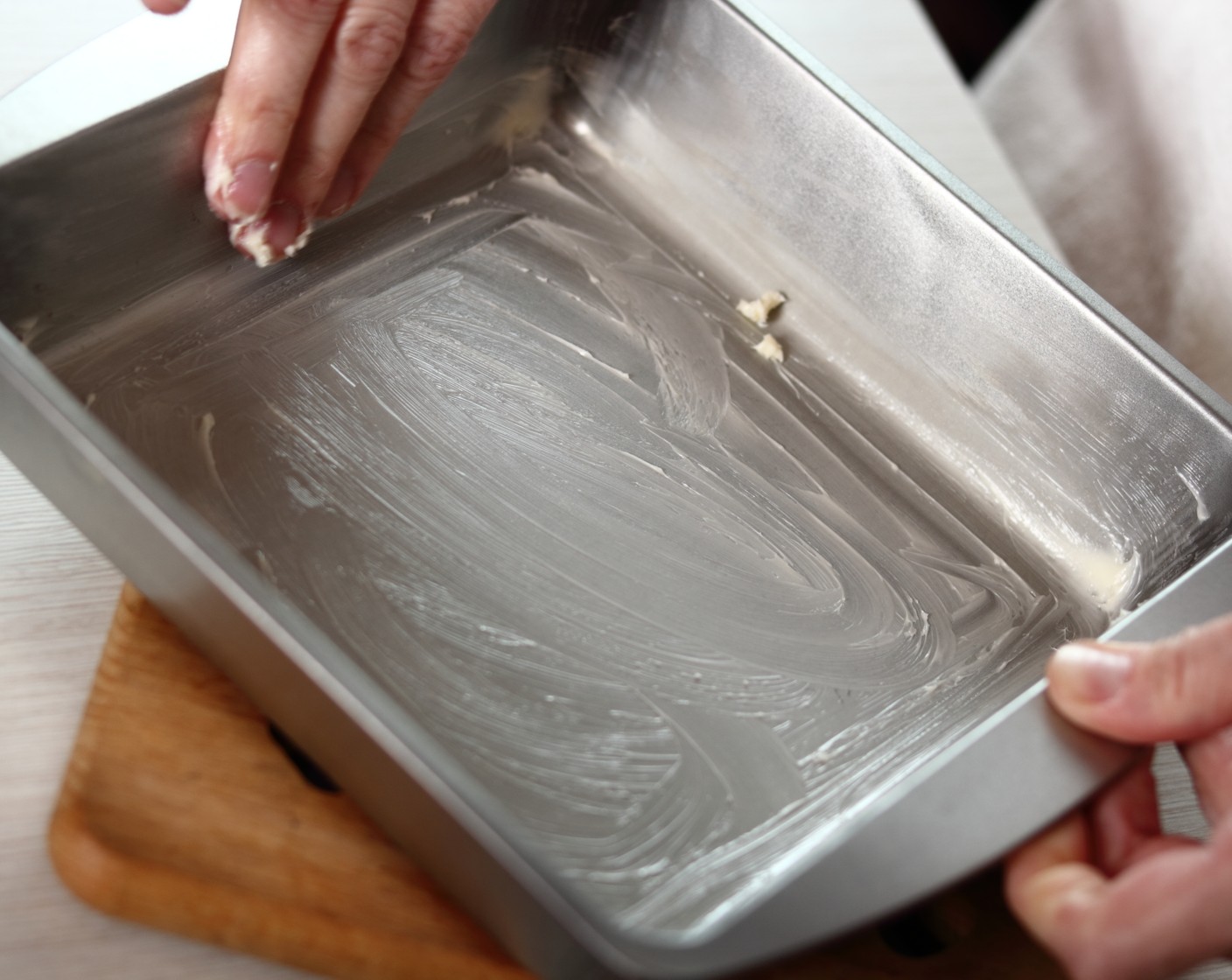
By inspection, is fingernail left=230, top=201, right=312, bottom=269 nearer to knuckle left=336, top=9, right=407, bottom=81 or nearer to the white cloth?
knuckle left=336, top=9, right=407, bottom=81

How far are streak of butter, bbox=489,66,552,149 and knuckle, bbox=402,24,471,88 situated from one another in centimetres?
17

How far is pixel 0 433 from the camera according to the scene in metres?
0.58

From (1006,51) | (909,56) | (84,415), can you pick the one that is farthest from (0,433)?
(1006,51)

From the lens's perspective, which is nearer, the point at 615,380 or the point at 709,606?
the point at 709,606

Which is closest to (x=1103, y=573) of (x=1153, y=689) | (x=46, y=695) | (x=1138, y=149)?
(x=1153, y=689)

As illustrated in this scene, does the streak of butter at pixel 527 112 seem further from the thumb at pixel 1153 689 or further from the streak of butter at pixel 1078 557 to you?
the thumb at pixel 1153 689

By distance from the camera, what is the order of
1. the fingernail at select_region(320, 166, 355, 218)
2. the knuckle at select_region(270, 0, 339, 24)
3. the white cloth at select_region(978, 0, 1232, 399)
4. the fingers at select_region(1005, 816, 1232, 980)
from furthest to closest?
the white cloth at select_region(978, 0, 1232, 399) → the fingernail at select_region(320, 166, 355, 218) → the knuckle at select_region(270, 0, 339, 24) → the fingers at select_region(1005, 816, 1232, 980)

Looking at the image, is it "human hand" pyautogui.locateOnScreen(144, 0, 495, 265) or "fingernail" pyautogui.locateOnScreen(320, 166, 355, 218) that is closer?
"human hand" pyautogui.locateOnScreen(144, 0, 495, 265)

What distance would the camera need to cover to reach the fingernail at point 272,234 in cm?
71

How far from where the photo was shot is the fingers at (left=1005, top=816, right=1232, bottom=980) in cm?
47

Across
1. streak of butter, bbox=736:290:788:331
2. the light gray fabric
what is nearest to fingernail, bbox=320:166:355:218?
streak of butter, bbox=736:290:788:331

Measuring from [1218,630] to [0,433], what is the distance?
1.92 feet

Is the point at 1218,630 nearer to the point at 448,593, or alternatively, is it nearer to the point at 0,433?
the point at 448,593

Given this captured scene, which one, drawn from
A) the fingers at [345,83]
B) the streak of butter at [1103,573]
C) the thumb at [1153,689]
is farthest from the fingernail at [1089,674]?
the fingers at [345,83]
